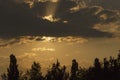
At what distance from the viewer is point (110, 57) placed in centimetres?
17062

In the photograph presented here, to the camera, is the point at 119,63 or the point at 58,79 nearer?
the point at 58,79

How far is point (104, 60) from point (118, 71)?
8746 millimetres

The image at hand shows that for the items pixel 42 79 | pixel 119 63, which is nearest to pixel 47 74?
pixel 42 79

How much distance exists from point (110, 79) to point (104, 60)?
511 inches

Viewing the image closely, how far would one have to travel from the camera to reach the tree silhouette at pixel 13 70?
470ft

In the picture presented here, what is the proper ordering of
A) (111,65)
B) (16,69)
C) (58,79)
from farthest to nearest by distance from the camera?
(111,65) → (58,79) → (16,69)

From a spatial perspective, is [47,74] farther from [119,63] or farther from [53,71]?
[119,63]

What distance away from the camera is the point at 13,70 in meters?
145

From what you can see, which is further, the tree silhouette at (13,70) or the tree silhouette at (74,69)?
the tree silhouette at (74,69)

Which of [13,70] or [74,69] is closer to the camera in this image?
[13,70]

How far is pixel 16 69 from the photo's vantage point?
145 meters

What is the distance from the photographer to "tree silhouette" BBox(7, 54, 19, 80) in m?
143

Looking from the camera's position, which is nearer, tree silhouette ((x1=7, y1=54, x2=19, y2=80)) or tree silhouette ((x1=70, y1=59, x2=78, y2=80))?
tree silhouette ((x1=7, y1=54, x2=19, y2=80))

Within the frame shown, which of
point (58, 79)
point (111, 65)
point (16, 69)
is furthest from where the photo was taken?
point (111, 65)
